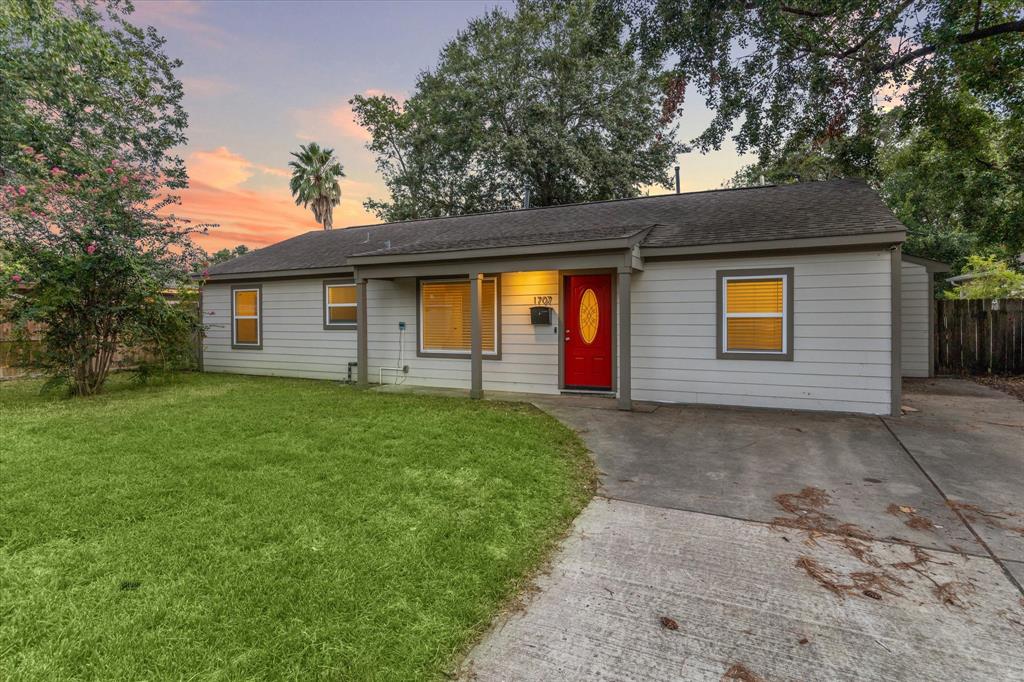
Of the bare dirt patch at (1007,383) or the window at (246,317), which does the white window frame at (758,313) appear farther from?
the window at (246,317)

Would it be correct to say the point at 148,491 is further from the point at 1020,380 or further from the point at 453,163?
the point at 453,163

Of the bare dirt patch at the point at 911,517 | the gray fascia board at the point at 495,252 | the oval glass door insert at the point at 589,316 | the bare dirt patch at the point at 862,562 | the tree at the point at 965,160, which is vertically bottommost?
the bare dirt patch at the point at 862,562

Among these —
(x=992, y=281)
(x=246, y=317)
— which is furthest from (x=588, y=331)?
(x=992, y=281)

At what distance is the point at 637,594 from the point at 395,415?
442cm

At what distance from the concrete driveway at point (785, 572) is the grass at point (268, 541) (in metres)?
0.31

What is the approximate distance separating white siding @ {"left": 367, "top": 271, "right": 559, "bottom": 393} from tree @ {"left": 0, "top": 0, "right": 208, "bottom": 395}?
3429 mm

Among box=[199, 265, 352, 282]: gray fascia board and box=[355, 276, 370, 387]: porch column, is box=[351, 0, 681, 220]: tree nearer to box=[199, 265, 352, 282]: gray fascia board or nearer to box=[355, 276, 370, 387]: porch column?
box=[199, 265, 352, 282]: gray fascia board

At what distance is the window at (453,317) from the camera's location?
8.48m

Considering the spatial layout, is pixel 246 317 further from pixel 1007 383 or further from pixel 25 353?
pixel 1007 383

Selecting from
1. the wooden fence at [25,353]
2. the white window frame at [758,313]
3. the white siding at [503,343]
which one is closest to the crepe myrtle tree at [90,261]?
the wooden fence at [25,353]

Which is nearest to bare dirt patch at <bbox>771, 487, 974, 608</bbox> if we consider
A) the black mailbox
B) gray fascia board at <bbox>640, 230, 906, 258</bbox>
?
gray fascia board at <bbox>640, 230, 906, 258</bbox>

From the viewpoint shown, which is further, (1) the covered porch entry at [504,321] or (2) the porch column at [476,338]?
(2) the porch column at [476,338]

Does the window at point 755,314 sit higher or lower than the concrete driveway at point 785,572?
higher

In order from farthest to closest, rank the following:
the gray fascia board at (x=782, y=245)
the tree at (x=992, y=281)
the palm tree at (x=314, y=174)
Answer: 1. the palm tree at (x=314, y=174)
2. the tree at (x=992, y=281)
3. the gray fascia board at (x=782, y=245)
